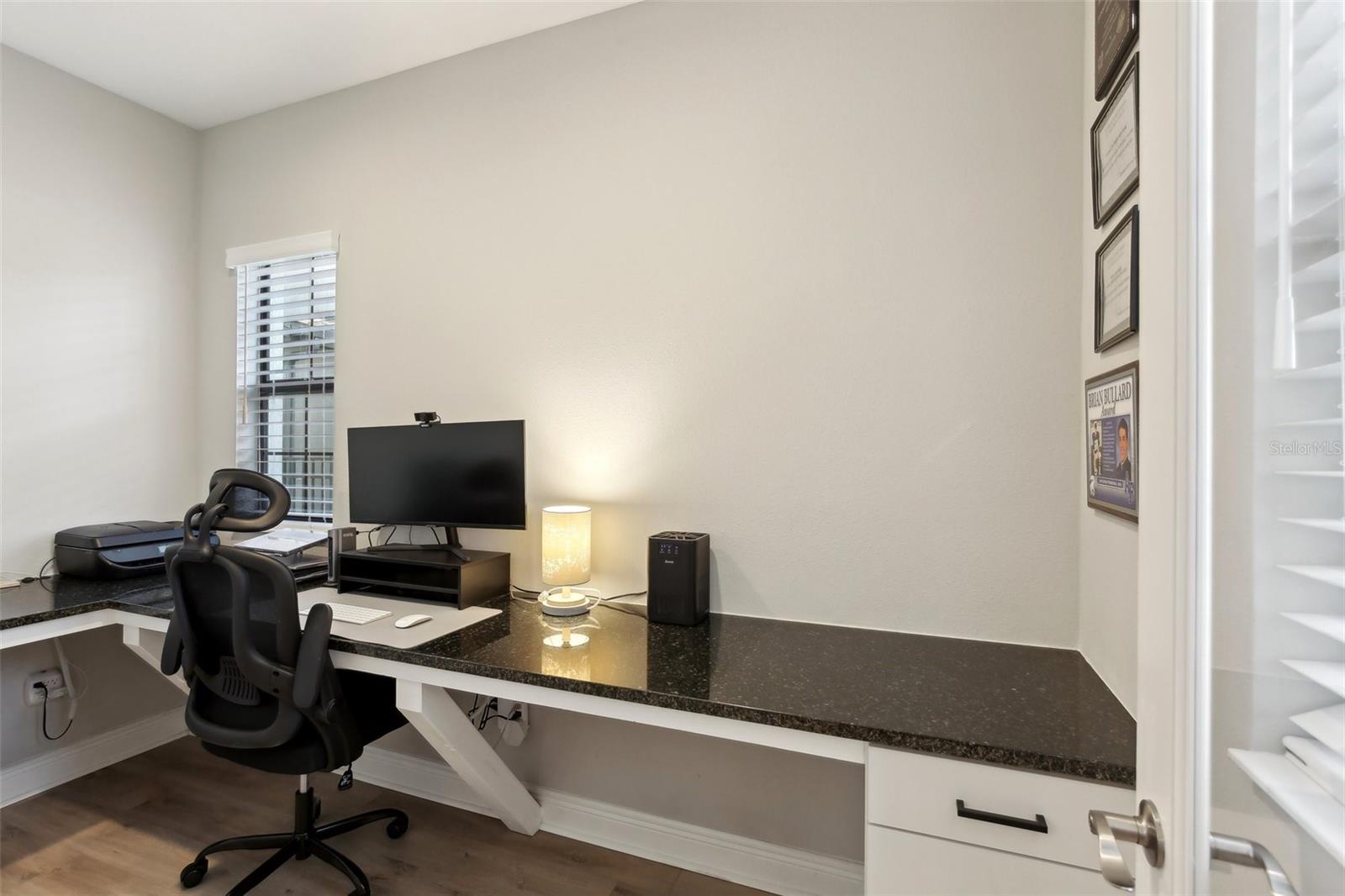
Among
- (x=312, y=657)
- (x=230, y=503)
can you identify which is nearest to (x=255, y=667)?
(x=312, y=657)

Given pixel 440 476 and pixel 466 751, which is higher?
pixel 440 476

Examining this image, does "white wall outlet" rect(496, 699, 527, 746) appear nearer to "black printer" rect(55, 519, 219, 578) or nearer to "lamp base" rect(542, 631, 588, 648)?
"lamp base" rect(542, 631, 588, 648)

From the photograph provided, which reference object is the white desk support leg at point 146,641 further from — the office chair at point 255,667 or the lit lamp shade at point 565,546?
the lit lamp shade at point 565,546

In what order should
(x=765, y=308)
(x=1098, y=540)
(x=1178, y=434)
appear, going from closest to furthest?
1. (x=1178, y=434)
2. (x=1098, y=540)
3. (x=765, y=308)

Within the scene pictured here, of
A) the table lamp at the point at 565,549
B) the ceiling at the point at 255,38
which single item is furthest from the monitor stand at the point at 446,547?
the ceiling at the point at 255,38

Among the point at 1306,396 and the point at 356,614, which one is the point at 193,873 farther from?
the point at 1306,396

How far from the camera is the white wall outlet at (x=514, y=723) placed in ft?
7.11

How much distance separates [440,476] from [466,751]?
92 centimetres

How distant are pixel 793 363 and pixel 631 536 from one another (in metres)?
0.81

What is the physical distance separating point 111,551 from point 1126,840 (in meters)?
3.21

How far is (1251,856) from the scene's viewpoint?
0.52m

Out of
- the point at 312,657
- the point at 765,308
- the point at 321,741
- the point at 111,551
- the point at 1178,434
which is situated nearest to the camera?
the point at 1178,434

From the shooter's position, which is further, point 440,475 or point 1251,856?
point 440,475

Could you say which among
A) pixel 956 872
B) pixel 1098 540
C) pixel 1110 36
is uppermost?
pixel 1110 36
